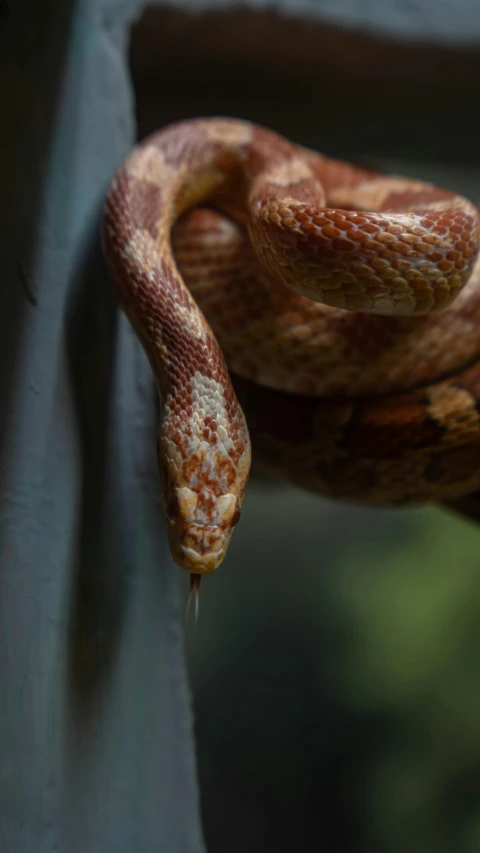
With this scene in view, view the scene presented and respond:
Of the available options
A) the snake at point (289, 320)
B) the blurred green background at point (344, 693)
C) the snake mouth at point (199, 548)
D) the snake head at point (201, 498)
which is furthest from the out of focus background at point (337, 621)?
the snake mouth at point (199, 548)

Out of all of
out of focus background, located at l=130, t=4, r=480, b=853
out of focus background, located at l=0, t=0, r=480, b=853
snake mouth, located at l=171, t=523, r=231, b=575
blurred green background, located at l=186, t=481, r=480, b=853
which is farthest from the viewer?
blurred green background, located at l=186, t=481, r=480, b=853

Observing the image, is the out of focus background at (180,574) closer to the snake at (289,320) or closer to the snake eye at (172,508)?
the snake at (289,320)

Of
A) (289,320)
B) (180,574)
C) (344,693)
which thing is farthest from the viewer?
(344,693)

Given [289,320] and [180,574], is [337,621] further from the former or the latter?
[289,320]

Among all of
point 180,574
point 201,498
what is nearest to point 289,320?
point 201,498

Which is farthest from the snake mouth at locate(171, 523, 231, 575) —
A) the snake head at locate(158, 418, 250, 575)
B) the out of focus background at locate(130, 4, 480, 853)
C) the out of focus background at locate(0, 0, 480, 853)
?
the out of focus background at locate(130, 4, 480, 853)

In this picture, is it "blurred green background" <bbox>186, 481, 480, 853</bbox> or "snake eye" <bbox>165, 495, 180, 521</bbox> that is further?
"blurred green background" <bbox>186, 481, 480, 853</bbox>

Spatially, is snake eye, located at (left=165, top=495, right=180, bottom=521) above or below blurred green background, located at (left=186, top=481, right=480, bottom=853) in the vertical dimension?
above

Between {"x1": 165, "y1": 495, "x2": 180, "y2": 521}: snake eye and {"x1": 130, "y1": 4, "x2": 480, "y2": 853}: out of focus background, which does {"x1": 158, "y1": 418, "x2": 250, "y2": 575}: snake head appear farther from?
{"x1": 130, "y1": 4, "x2": 480, "y2": 853}: out of focus background
